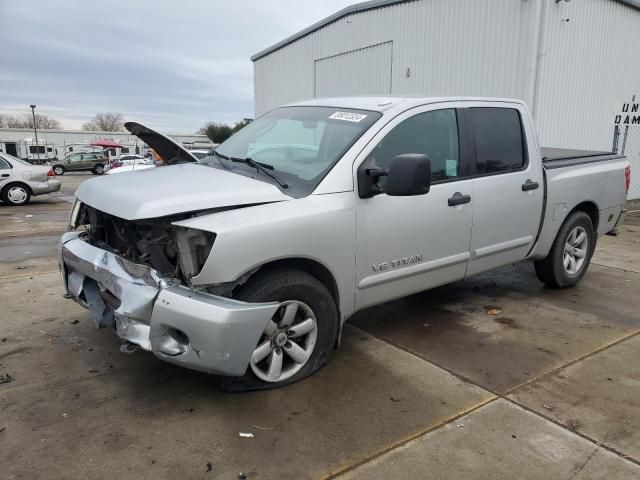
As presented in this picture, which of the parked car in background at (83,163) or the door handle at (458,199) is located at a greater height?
the door handle at (458,199)

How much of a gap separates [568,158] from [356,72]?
10567 millimetres

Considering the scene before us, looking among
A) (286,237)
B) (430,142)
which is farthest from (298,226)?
(430,142)

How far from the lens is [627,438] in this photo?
110 inches

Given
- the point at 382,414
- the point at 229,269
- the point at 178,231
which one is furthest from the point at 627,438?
the point at 178,231

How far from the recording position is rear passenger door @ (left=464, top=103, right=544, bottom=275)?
4.24m

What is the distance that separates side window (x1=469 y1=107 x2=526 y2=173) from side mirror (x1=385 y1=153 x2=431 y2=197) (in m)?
1.18

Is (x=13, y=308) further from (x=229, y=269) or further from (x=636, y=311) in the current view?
(x=636, y=311)

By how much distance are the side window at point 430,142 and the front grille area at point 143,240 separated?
57.1 inches

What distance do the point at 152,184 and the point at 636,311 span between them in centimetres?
445

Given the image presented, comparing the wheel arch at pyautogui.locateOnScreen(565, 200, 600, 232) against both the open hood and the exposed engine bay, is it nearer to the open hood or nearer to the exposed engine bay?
the open hood

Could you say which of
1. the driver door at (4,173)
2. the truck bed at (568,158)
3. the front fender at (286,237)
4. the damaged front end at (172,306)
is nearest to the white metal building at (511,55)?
the truck bed at (568,158)

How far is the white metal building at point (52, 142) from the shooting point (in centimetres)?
5738

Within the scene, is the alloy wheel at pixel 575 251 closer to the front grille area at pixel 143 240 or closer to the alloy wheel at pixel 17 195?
the front grille area at pixel 143 240

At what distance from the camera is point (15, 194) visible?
13.8m
